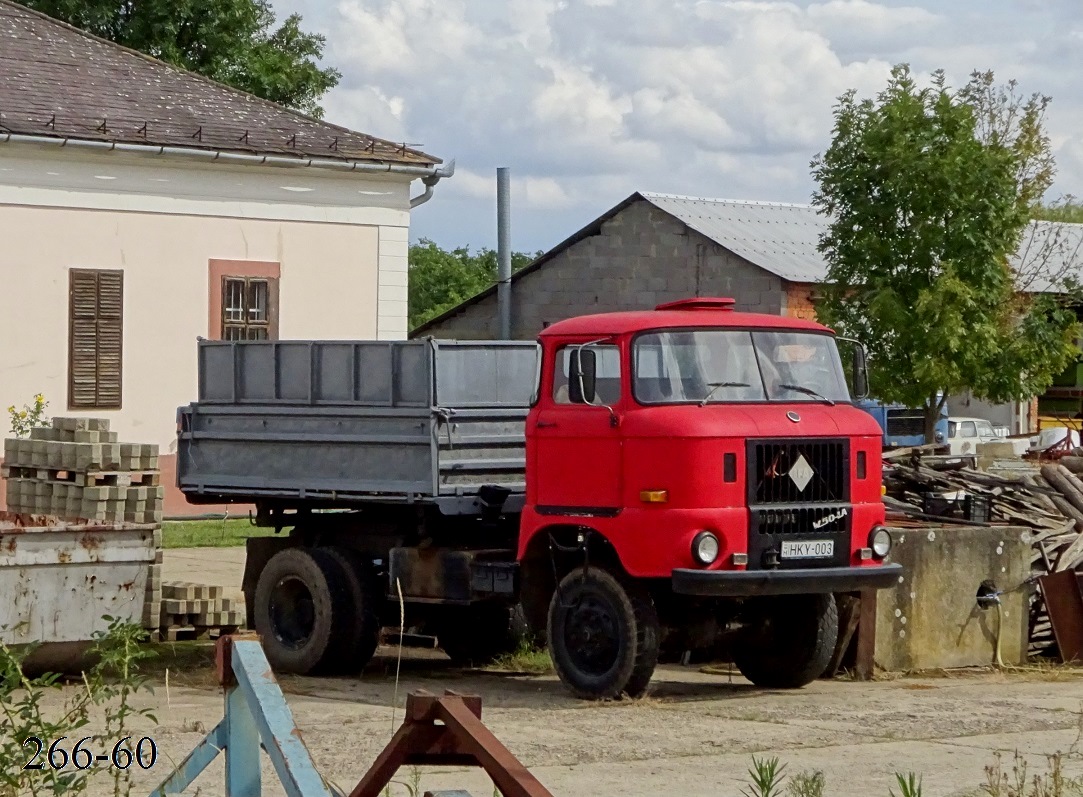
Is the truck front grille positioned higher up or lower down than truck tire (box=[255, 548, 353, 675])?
higher up

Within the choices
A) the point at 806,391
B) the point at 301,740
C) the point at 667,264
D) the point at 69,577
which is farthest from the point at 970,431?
the point at 301,740

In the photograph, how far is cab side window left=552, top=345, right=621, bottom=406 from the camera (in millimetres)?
11305

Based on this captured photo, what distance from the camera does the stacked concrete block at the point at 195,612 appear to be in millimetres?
13867

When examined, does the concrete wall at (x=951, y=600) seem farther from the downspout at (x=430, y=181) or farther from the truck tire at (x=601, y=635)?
the downspout at (x=430, y=181)

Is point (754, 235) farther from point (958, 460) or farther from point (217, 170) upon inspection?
point (958, 460)

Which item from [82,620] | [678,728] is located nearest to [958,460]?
[678,728]

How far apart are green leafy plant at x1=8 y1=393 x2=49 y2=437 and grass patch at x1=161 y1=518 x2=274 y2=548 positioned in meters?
2.00

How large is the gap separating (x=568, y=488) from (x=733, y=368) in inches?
49.6

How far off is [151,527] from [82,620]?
2.45 feet

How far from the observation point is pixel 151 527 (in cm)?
1200

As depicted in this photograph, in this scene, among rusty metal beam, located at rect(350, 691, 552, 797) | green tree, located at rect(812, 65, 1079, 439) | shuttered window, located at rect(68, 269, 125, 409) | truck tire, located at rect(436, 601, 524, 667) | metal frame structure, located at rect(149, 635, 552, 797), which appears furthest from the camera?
green tree, located at rect(812, 65, 1079, 439)

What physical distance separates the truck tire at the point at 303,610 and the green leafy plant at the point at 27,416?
32.8ft

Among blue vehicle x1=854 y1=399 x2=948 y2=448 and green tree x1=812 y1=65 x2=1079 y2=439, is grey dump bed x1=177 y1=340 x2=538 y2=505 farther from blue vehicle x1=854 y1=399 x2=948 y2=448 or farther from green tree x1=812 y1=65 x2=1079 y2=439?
blue vehicle x1=854 y1=399 x2=948 y2=448

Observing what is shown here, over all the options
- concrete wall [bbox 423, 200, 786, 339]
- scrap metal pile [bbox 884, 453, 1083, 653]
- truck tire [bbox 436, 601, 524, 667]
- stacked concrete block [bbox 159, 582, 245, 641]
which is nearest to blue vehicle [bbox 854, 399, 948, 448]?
concrete wall [bbox 423, 200, 786, 339]
